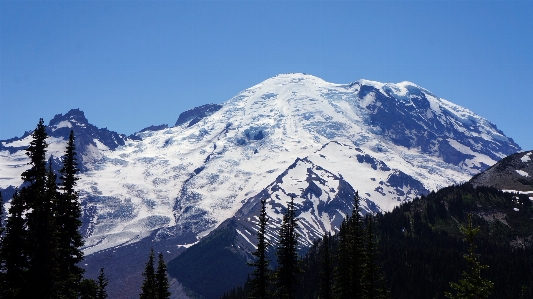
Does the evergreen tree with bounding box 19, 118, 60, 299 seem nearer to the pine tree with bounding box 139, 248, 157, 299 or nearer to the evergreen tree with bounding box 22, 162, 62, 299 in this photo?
the evergreen tree with bounding box 22, 162, 62, 299

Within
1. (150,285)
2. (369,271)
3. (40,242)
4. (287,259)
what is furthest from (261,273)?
(150,285)

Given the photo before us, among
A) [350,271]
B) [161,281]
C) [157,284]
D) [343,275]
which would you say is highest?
[161,281]

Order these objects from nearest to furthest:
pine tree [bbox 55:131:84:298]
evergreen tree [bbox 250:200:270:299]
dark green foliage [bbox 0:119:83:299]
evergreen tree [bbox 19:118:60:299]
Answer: evergreen tree [bbox 19:118:60:299] → dark green foliage [bbox 0:119:83:299] → pine tree [bbox 55:131:84:298] → evergreen tree [bbox 250:200:270:299]

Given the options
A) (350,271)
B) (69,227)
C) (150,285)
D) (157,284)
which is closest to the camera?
(69,227)

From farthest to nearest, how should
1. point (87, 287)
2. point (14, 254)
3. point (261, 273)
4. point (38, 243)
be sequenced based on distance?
1. point (261, 273)
2. point (87, 287)
3. point (14, 254)
4. point (38, 243)

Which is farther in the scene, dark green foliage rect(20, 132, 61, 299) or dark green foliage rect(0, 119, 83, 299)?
dark green foliage rect(0, 119, 83, 299)

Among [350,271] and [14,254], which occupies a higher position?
[14,254]

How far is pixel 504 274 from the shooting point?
647 feet

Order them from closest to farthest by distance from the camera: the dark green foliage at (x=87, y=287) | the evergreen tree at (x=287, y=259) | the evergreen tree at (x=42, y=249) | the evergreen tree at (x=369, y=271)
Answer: the evergreen tree at (x=42, y=249) → the dark green foliage at (x=87, y=287) → the evergreen tree at (x=369, y=271) → the evergreen tree at (x=287, y=259)

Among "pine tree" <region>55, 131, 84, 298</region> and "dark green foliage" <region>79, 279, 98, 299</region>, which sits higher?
"pine tree" <region>55, 131, 84, 298</region>

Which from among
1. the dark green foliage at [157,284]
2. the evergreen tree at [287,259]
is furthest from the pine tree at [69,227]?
the dark green foliage at [157,284]

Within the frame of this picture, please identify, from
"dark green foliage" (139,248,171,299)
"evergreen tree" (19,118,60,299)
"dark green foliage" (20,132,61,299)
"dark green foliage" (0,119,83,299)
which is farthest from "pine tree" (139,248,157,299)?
"evergreen tree" (19,118,60,299)

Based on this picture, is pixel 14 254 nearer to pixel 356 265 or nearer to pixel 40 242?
pixel 40 242

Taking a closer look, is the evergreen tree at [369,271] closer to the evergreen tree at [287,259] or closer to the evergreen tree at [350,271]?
the evergreen tree at [350,271]
